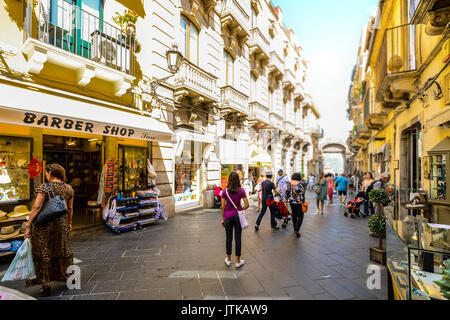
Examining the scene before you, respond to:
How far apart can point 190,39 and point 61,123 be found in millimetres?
7276

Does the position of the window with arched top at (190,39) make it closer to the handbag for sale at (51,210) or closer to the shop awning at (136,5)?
the shop awning at (136,5)

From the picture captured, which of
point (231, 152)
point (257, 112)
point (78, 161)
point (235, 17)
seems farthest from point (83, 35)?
point (257, 112)

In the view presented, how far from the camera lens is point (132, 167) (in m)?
7.67

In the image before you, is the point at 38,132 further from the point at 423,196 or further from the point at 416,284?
the point at 423,196

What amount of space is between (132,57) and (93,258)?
6.00 metres

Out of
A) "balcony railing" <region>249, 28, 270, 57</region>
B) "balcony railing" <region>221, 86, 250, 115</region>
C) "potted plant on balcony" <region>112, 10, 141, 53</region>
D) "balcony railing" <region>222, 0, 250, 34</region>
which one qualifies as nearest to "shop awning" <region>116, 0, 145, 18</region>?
"potted plant on balcony" <region>112, 10, 141, 53</region>

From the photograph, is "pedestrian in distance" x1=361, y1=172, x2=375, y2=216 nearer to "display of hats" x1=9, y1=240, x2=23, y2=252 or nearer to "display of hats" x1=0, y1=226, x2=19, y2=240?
"display of hats" x1=9, y1=240, x2=23, y2=252

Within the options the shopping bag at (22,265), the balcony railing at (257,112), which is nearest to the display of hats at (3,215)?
the shopping bag at (22,265)

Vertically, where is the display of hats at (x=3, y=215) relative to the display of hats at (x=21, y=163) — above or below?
below

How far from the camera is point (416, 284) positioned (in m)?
1.95

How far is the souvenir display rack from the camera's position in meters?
6.34

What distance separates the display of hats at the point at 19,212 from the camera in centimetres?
467

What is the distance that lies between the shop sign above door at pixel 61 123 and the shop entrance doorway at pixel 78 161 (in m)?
3.29
